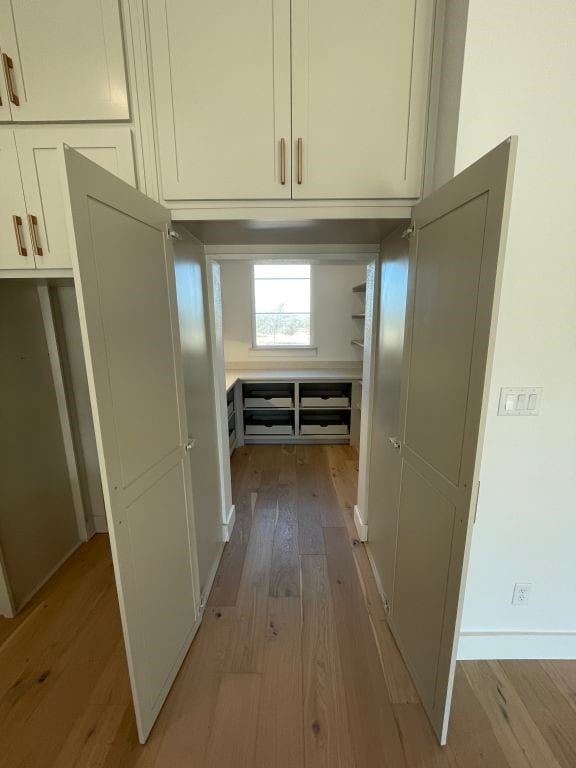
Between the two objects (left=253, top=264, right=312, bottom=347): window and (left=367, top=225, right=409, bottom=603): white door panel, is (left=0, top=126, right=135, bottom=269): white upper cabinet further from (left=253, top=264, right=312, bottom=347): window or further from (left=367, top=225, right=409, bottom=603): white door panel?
(left=253, top=264, right=312, bottom=347): window

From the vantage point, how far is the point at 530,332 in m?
1.23

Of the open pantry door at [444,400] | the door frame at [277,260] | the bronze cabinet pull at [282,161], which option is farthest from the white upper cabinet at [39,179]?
the open pantry door at [444,400]

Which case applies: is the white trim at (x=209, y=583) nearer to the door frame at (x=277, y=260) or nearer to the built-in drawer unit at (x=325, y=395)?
the door frame at (x=277, y=260)

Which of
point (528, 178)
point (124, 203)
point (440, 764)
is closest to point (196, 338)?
point (124, 203)

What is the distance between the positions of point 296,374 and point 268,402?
49 centimetres

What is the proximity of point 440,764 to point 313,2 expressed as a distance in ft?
9.01

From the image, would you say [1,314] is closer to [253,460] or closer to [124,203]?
[124,203]

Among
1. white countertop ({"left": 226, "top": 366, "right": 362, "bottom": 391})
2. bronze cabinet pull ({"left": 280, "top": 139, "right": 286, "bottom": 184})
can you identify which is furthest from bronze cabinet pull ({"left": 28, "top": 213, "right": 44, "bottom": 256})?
white countertop ({"left": 226, "top": 366, "right": 362, "bottom": 391})

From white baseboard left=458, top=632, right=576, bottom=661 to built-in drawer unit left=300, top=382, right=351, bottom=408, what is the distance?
2602 millimetres

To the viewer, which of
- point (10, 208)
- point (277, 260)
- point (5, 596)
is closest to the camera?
point (10, 208)

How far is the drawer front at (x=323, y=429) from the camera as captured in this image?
13.1 ft

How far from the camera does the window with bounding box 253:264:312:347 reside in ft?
13.9

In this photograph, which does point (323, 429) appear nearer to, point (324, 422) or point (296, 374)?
point (324, 422)

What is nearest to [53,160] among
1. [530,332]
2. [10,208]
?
[10,208]
